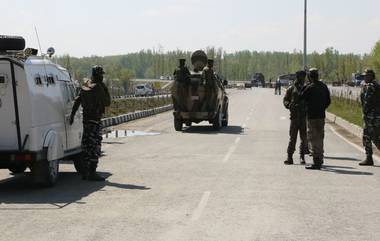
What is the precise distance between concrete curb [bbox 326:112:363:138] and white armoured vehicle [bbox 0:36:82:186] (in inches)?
519

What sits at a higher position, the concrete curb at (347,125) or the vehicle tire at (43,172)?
the vehicle tire at (43,172)

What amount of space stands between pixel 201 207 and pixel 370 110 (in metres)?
6.34

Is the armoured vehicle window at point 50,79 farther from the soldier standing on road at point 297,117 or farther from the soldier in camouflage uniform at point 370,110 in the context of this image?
the soldier in camouflage uniform at point 370,110

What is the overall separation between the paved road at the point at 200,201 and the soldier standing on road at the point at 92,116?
1.42 ft

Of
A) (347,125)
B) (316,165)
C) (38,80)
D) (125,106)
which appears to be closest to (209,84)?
(347,125)

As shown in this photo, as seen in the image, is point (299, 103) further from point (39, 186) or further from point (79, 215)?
point (79, 215)

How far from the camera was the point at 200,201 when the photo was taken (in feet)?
31.1

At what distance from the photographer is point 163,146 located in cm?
1875

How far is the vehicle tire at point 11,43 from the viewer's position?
35.7 feet

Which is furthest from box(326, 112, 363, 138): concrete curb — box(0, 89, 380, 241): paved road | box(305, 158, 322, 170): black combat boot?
box(305, 158, 322, 170): black combat boot

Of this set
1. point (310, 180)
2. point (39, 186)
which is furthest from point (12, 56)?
point (310, 180)

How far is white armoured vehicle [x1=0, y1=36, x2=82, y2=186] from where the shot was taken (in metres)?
10.2

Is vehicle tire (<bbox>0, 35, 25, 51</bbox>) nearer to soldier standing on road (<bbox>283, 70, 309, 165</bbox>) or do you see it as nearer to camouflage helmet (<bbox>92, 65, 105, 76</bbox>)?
camouflage helmet (<bbox>92, 65, 105, 76</bbox>)

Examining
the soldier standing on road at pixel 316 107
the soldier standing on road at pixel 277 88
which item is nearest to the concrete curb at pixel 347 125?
the soldier standing on road at pixel 316 107
